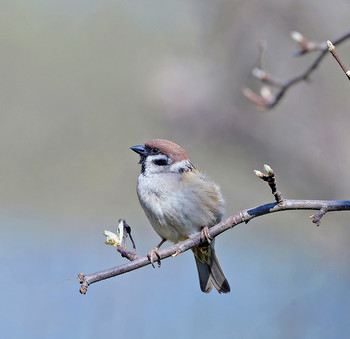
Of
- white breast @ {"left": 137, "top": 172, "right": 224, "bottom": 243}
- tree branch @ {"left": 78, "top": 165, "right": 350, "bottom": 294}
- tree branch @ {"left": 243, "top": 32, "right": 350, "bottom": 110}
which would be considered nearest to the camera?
tree branch @ {"left": 78, "top": 165, "right": 350, "bottom": 294}

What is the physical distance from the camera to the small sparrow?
3.11 m

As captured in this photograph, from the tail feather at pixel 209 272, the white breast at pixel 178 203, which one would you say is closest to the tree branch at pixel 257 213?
the white breast at pixel 178 203

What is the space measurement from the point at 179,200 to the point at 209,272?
548mm

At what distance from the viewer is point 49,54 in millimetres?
8508

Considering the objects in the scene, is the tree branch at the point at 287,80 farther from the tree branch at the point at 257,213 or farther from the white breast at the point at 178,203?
the tree branch at the point at 257,213

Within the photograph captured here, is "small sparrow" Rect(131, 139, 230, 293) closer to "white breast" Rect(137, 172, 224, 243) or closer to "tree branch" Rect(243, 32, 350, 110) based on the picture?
"white breast" Rect(137, 172, 224, 243)

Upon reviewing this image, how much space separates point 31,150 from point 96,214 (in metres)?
1.30

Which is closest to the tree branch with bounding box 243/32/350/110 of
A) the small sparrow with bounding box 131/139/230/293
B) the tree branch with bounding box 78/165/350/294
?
the small sparrow with bounding box 131/139/230/293

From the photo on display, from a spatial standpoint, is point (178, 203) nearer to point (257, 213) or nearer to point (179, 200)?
point (179, 200)

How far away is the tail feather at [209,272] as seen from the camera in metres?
3.36

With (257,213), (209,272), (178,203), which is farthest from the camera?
(209,272)

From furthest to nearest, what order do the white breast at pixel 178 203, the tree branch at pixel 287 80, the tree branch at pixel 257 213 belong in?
the white breast at pixel 178 203
the tree branch at pixel 287 80
the tree branch at pixel 257 213

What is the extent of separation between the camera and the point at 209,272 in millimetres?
3393

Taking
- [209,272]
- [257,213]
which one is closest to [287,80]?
[209,272]
